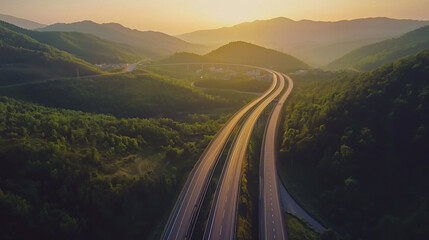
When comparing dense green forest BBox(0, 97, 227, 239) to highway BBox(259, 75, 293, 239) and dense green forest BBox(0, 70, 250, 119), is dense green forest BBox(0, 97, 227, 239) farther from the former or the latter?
dense green forest BBox(0, 70, 250, 119)

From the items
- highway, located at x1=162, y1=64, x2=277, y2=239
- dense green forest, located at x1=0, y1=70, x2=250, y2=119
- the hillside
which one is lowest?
highway, located at x1=162, y1=64, x2=277, y2=239

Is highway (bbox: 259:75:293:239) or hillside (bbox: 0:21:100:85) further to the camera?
hillside (bbox: 0:21:100:85)

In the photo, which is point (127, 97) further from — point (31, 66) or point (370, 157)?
point (370, 157)

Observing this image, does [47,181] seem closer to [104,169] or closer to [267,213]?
[104,169]

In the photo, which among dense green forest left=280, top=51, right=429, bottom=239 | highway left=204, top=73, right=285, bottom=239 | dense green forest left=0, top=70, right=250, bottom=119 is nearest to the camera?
highway left=204, top=73, right=285, bottom=239

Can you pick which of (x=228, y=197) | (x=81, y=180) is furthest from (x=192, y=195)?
(x=81, y=180)

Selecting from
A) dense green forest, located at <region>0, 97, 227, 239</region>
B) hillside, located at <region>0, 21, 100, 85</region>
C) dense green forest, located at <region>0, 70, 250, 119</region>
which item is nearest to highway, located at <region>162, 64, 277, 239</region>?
dense green forest, located at <region>0, 97, 227, 239</region>

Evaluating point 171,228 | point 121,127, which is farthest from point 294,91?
point 171,228
